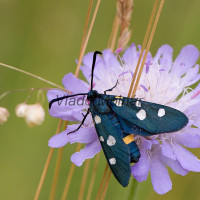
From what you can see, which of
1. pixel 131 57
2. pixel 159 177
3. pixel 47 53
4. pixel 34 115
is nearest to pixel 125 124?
pixel 159 177

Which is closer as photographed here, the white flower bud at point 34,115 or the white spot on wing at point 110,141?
the white flower bud at point 34,115

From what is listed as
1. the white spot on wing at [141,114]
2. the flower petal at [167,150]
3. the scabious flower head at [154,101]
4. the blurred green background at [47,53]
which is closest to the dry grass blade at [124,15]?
the scabious flower head at [154,101]

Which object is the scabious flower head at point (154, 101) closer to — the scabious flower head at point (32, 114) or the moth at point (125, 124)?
the moth at point (125, 124)

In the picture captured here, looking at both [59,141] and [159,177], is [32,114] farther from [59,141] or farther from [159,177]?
[159,177]

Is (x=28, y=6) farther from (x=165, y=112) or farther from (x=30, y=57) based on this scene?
(x=165, y=112)

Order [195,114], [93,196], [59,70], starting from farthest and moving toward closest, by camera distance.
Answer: [59,70], [93,196], [195,114]

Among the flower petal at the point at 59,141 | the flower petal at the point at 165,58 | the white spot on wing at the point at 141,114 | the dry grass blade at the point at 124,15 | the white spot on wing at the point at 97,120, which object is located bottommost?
the flower petal at the point at 59,141

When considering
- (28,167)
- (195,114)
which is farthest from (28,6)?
(195,114)
